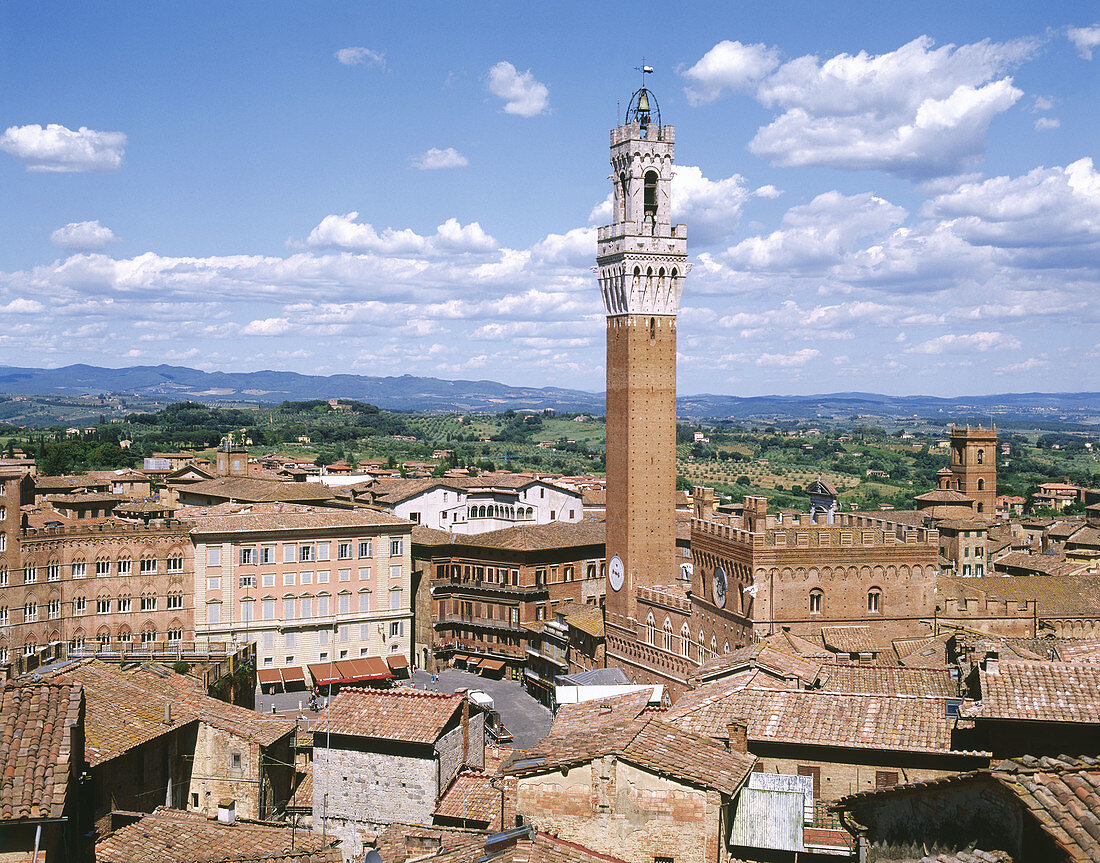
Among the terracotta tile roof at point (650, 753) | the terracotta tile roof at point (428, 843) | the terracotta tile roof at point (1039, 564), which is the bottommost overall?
the terracotta tile roof at point (1039, 564)

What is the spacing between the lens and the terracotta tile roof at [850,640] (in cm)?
3984

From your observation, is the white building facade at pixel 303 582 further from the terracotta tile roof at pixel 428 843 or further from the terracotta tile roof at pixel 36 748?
the terracotta tile roof at pixel 36 748

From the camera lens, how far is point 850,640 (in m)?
42.0

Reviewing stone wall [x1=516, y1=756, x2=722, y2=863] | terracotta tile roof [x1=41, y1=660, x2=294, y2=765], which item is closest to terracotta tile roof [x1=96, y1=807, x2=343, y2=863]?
terracotta tile roof [x1=41, y1=660, x2=294, y2=765]

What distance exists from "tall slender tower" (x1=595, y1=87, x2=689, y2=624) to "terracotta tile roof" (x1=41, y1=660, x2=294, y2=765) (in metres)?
32.6

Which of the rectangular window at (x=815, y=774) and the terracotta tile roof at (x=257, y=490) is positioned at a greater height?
the terracotta tile roof at (x=257, y=490)

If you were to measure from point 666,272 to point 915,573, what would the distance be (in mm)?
21078

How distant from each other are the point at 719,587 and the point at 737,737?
27.5 metres

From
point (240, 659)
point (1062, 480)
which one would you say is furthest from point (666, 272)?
point (1062, 480)

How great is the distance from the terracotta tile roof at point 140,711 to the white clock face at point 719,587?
24.7m

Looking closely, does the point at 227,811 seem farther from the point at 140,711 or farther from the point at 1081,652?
the point at 1081,652

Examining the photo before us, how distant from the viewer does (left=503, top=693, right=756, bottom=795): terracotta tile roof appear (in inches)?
698

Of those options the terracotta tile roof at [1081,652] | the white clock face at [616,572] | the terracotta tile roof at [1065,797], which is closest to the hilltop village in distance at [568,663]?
the terracotta tile roof at [1065,797]

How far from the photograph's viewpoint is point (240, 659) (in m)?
38.8
